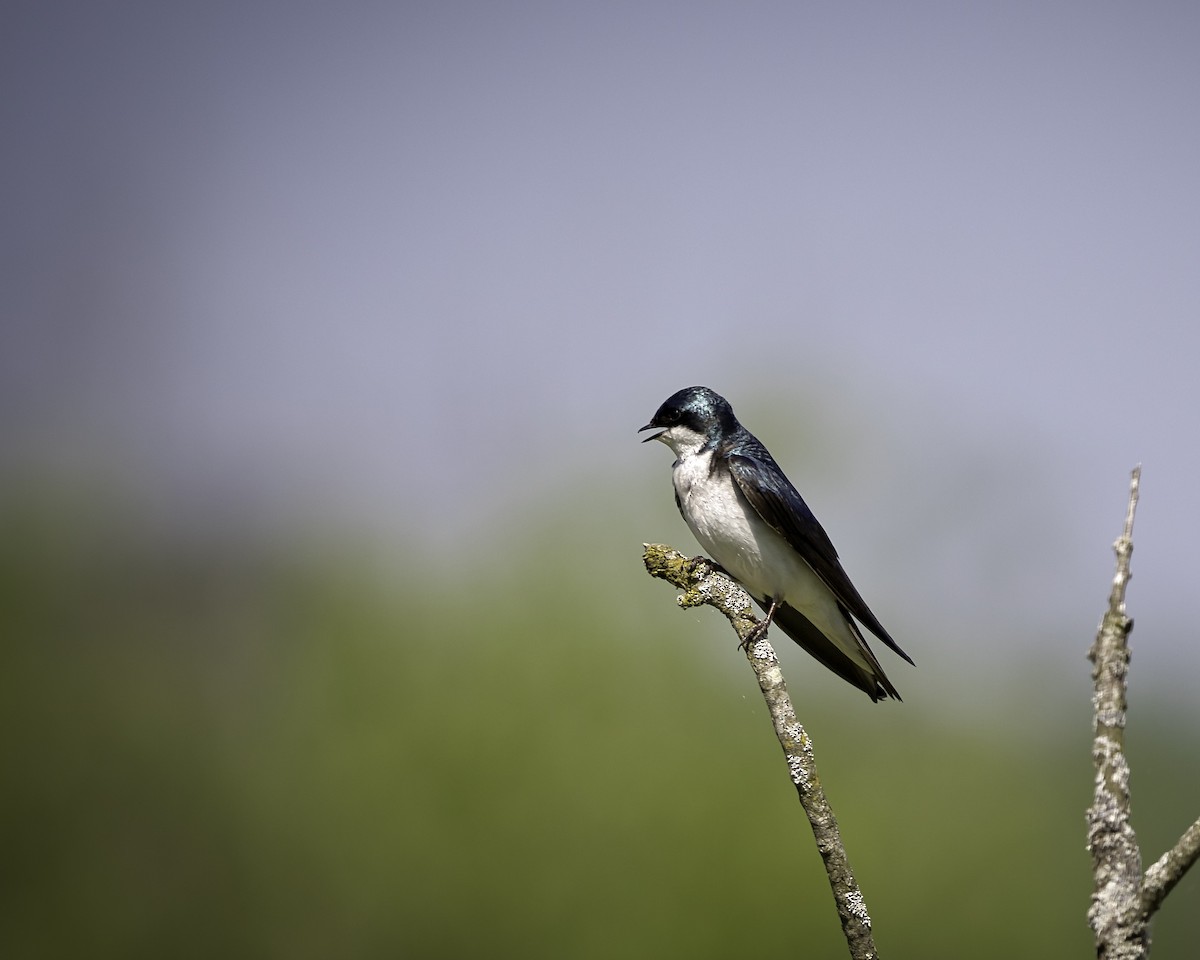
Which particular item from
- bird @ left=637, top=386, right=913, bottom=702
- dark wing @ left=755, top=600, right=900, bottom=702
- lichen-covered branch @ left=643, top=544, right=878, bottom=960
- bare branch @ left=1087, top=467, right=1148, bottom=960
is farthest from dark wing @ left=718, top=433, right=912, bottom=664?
bare branch @ left=1087, top=467, right=1148, bottom=960

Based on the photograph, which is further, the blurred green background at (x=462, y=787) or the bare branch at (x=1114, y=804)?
the blurred green background at (x=462, y=787)

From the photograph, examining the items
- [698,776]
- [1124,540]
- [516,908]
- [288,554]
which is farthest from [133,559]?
[1124,540]

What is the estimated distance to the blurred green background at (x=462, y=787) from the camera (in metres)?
11.2

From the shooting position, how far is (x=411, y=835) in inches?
466

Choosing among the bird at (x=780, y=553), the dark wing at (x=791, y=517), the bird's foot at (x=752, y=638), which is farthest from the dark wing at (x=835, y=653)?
the bird's foot at (x=752, y=638)

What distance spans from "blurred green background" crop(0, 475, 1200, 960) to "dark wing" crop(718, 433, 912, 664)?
8.11 meters

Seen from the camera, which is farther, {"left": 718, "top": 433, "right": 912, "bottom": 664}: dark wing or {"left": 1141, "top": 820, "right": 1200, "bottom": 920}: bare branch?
{"left": 718, "top": 433, "right": 912, "bottom": 664}: dark wing

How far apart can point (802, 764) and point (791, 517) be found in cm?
185

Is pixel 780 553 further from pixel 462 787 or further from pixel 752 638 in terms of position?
pixel 462 787

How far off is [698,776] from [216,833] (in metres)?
5.81

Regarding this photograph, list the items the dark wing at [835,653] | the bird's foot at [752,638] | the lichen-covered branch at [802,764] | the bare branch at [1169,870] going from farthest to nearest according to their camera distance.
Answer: the dark wing at [835,653] < the bird's foot at [752,638] < the lichen-covered branch at [802,764] < the bare branch at [1169,870]

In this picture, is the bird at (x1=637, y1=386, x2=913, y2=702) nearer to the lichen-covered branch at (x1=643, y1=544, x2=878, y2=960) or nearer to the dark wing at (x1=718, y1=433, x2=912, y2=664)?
the dark wing at (x1=718, y1=433, x2=912, y2=664)

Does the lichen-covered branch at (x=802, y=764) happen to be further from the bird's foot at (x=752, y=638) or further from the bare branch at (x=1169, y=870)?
the bare branch at (x=1169, y=870)

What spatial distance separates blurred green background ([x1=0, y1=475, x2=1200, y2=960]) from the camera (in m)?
11.2
